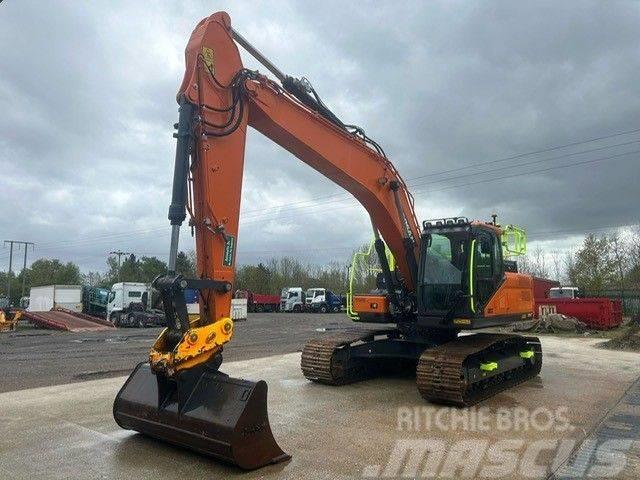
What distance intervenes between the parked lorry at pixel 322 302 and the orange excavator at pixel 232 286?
37.2 meters

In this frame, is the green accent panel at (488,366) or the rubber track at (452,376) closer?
the rubber track at (452,376)

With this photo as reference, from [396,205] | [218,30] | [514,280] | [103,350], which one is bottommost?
[103,350]

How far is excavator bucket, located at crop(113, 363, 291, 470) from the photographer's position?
4.86 m

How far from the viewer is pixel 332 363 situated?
8.95 metres

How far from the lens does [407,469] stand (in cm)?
503

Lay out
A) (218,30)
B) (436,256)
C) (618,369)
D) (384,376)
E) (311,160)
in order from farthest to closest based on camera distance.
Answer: (618,369)
(384,376)
(436,256)
(311,160)
(218,30)

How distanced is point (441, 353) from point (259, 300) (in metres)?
43.6

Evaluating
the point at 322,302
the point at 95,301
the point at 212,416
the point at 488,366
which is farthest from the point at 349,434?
the point at 322,302

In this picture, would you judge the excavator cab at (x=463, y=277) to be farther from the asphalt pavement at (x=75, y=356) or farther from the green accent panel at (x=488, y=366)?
the asphalt pavement at (x=75, y=356)

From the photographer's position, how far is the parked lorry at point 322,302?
47.4m

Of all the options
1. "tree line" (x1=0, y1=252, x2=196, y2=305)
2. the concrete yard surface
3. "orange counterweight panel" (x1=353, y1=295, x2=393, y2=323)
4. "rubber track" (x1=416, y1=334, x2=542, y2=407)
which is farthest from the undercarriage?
"tree line" (x1=0, y1=252, x2=196, y2=305)

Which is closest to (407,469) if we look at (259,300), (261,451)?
(261,451)

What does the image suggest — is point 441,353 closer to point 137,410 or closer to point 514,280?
point 514,280

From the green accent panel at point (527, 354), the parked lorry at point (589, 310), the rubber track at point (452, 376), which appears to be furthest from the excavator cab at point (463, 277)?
the parked lorry at point (589, 310)
